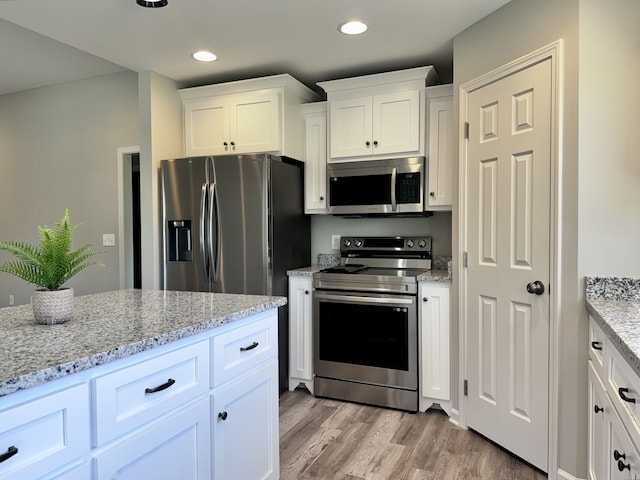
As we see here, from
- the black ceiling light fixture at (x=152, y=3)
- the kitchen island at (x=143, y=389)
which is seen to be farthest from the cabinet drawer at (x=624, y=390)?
the black ceiling light fixture at (x=152, y=3)

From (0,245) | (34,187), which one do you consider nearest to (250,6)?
(0,245)

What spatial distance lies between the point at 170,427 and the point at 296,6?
210cm

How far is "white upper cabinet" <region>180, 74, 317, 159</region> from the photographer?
3.21 metres

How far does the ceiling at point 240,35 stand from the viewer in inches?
91.0

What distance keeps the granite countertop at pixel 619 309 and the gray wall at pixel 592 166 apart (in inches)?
1.9

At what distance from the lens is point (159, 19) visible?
245 cm

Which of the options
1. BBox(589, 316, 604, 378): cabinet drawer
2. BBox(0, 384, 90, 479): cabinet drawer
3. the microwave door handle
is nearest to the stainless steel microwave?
the microwave door handle

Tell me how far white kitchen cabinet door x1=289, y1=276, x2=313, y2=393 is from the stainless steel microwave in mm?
630

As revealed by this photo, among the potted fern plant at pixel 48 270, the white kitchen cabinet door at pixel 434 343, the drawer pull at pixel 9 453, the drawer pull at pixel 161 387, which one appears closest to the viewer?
the drawer pull at pixel 9 453

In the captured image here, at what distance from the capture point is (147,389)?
1.24 metres

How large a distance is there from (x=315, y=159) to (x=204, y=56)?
1.09 m

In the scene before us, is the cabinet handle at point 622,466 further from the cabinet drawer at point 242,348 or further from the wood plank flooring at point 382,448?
the cabinet drawer at point 242,348

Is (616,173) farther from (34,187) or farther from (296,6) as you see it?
(34,187)

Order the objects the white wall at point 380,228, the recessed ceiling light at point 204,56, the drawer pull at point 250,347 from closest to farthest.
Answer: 1. the drawer pull at point 250,347
2. the recessed ceiling light at point 204,56
3. the white wall at point 380,228
